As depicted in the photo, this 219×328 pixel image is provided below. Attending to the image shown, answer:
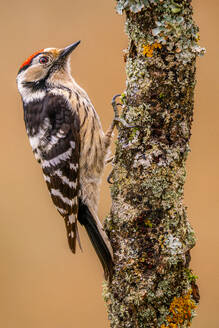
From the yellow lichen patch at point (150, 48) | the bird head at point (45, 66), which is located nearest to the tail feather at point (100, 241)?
the yellow lichen patch at point (150, 48)

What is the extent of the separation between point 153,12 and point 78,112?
3.48ft

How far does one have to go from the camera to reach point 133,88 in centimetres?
201

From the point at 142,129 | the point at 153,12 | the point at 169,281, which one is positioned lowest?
the point at 169,281

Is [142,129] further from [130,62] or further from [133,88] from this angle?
[130,62]

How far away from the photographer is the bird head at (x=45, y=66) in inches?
117

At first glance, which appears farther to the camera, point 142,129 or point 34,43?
point 34,43

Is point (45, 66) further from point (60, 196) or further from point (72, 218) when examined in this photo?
point (72, 218)

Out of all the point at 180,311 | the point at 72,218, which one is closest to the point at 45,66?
the point at 72,218

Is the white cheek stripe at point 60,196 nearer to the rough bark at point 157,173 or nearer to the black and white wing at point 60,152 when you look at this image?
the black and white wing at point 60,152
